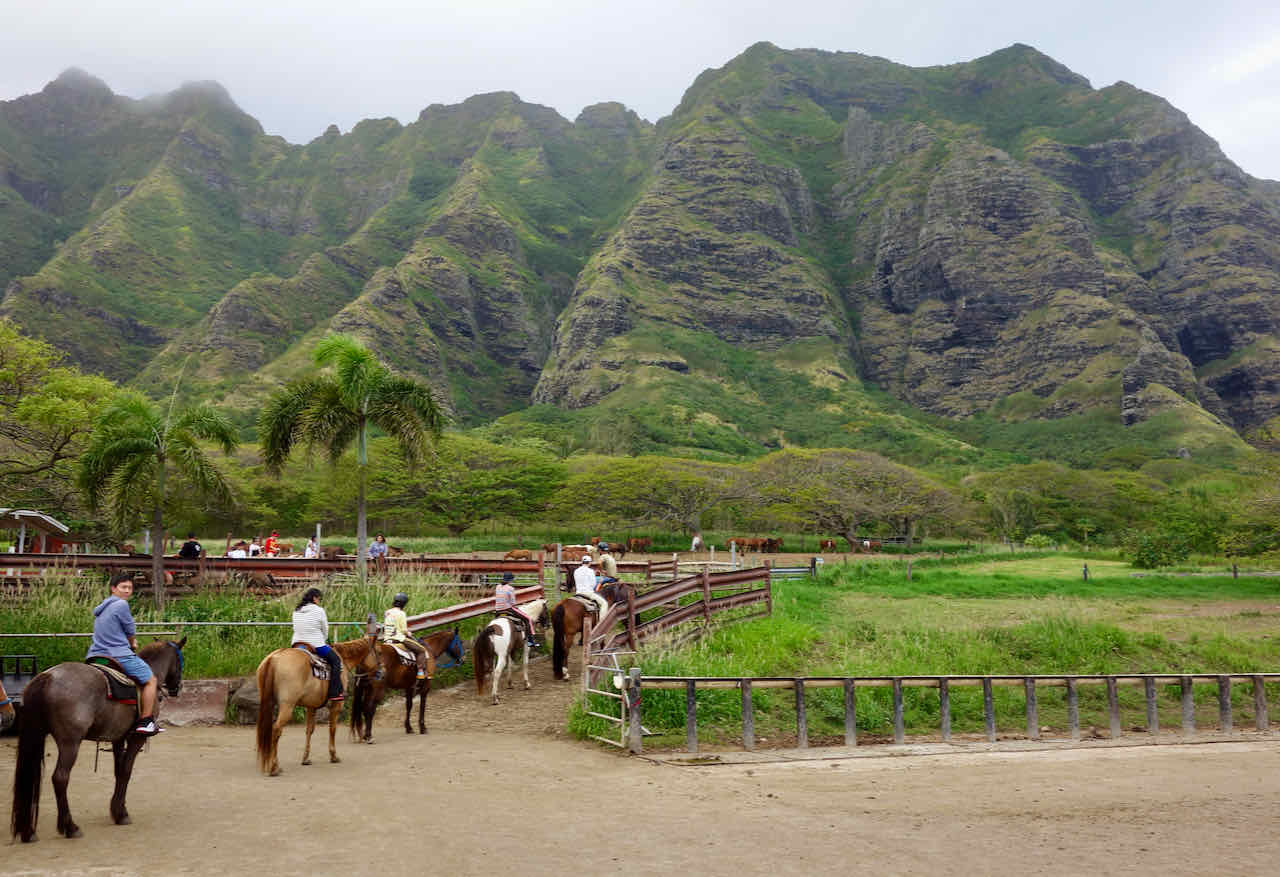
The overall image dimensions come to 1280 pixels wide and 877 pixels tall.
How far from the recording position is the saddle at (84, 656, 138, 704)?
8.70 meters

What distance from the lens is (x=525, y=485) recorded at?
7000 centimetres

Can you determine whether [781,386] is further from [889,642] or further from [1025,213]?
[889,642]

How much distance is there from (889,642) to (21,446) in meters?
27.6

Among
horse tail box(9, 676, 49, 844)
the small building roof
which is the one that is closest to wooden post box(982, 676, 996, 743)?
horse tail box(9, 676, 49, 844)

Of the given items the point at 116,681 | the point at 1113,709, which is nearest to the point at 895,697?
the point at 1113,709

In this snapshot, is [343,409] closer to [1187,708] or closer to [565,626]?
[565,626]

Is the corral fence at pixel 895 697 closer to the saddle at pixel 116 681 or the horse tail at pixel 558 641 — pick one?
the horse tail at pixel 558 641

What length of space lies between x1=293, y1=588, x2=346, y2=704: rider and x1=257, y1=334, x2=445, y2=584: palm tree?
11.4 m

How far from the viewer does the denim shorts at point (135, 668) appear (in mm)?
8906

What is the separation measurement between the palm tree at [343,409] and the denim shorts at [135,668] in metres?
14.3

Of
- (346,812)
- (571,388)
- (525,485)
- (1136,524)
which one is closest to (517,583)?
(346,812)

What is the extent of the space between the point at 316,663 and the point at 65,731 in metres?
3.82

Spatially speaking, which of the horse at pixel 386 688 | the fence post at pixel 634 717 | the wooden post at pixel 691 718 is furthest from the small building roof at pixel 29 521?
the wooden post at pixel 691 718

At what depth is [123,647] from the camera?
29.3 feet
